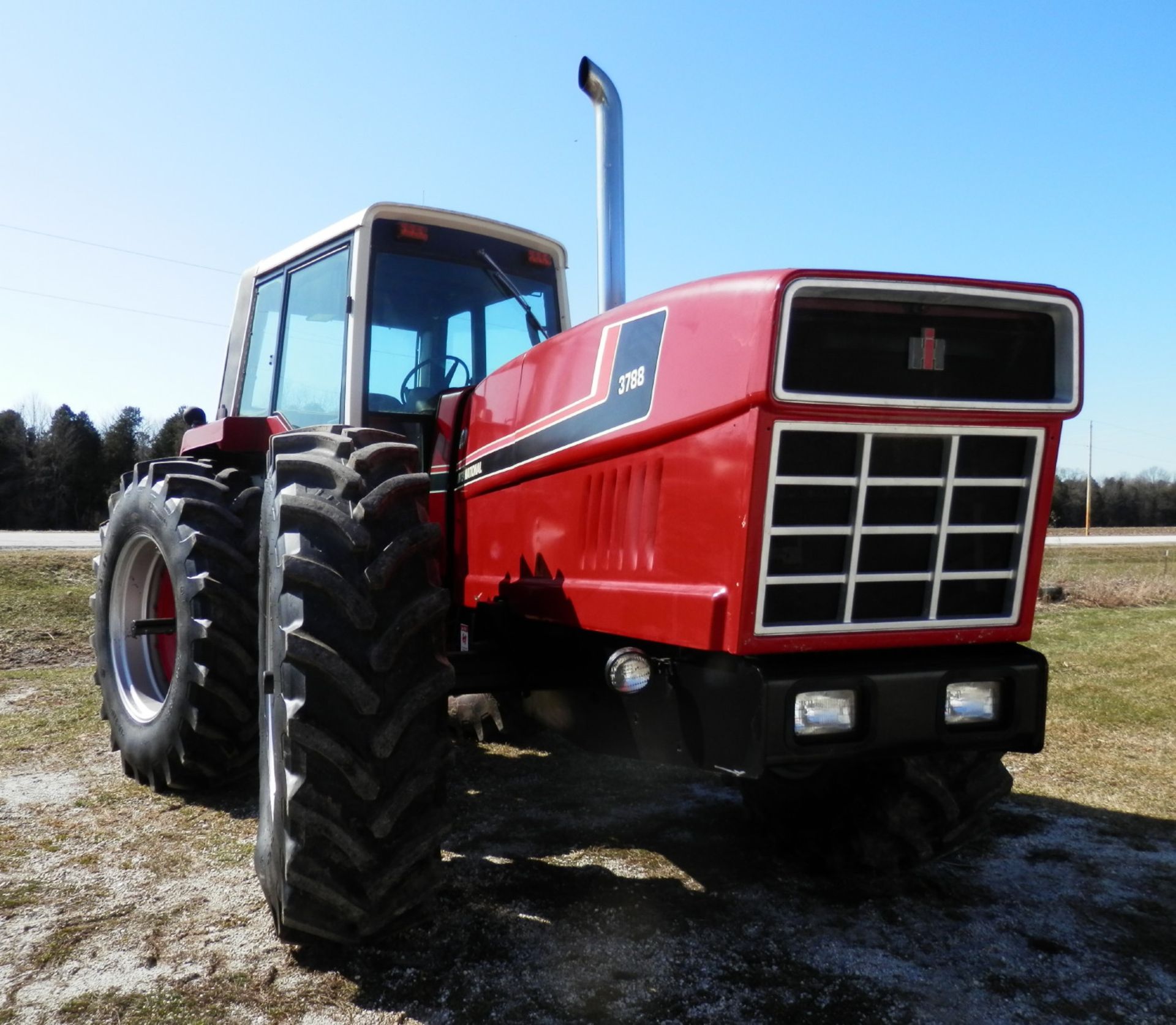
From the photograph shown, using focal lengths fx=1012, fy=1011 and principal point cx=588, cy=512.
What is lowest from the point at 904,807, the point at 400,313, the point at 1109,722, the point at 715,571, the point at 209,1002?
the point at 209,1002

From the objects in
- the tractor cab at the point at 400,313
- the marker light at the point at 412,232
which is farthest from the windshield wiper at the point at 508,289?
the marker light at the point at 412,232

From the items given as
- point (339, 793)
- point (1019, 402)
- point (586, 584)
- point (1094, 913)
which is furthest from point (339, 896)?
point (1094, 913)

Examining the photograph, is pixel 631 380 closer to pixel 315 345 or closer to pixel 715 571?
pixel 715 571

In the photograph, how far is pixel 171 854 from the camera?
3.61 m

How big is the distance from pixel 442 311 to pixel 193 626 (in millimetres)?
1625

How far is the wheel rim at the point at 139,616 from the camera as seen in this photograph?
15.4 ft

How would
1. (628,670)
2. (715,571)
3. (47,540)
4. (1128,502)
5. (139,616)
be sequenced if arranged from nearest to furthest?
1. (715,571)
2. (628,670)
3. (139,616)
4. (47,540)
5. (1128,502)

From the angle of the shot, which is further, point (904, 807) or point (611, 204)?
point (611, 204)

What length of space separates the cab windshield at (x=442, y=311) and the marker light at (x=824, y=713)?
89.0 inches

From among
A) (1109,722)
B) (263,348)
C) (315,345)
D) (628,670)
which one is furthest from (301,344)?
(1109,722)

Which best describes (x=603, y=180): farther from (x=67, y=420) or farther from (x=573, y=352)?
(x=67, y=420)

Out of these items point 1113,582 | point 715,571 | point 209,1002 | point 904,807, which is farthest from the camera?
point 1113,582

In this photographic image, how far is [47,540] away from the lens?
20172 millimetres

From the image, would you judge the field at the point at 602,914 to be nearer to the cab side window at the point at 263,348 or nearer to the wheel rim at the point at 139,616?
the wheel rim at the point at 139,616
